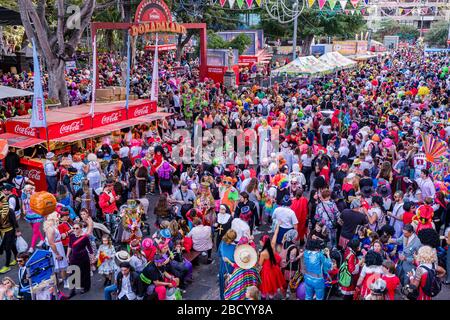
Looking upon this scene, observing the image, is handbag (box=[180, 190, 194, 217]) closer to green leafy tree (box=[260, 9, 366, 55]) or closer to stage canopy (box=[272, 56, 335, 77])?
stage canopy (box=[272, 56, 335, 77])

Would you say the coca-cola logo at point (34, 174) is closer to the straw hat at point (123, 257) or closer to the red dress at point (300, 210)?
the straw hat at point (123, 257)

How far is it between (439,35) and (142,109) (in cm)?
6718

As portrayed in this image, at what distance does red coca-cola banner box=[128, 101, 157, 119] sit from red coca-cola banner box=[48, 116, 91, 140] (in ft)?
6.89

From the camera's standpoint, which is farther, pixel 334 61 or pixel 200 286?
pixel 334 61

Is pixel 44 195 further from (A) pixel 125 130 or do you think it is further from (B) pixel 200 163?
(A) pixel 125 130

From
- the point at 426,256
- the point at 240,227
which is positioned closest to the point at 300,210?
the point at 240,227

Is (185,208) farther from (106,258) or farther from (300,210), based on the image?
(300,210)

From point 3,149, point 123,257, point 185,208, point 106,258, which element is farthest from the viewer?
point 3,149

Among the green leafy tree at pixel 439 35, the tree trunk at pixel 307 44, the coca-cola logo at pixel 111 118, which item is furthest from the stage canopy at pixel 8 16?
the green leafy tree at pixel 439 35

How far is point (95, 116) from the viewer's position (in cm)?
1393

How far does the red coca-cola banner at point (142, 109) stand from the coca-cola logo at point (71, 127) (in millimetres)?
2413

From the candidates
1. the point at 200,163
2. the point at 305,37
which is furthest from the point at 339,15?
the point at 200,163

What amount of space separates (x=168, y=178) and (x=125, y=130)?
194 inches

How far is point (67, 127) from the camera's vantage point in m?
12.8
